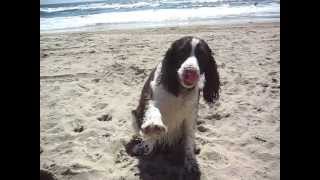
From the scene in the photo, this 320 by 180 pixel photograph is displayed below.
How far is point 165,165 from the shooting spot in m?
3.10

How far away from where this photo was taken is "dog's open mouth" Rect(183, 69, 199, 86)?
2883 mm

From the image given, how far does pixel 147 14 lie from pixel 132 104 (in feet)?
5.37

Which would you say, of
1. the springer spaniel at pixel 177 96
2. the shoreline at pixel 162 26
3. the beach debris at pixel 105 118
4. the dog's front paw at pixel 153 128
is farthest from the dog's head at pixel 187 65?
the shoreline at pixel 162 26

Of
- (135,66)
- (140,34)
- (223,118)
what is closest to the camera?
(223,118)

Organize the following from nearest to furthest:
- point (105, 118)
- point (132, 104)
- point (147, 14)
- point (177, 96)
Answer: point (177, 96) → point (105, 118) → point (132, 104) → point (147, 14)

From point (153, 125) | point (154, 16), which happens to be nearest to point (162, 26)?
point (154, 16)

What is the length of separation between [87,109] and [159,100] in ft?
2.71

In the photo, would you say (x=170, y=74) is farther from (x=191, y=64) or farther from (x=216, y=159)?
Result: (x=216, y=159)

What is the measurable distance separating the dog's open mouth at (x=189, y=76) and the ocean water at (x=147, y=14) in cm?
116

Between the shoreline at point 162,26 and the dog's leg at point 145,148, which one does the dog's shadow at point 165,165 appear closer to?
the dog's leg at point 145,148

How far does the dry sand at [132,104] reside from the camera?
10.2 ft
